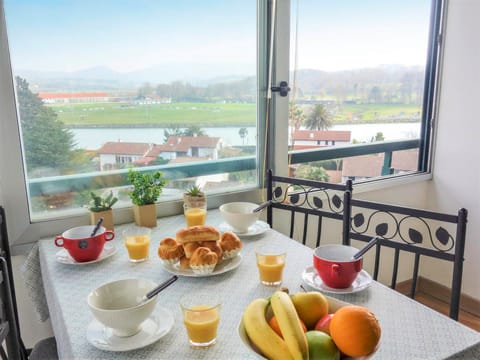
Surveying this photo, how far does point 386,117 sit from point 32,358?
7.38 feet

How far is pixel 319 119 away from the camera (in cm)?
227

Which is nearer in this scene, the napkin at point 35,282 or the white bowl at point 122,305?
the white bowl at point 122,305

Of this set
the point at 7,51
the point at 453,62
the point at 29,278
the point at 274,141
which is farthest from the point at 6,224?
the point at 453,62

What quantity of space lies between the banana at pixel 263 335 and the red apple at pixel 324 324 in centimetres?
9

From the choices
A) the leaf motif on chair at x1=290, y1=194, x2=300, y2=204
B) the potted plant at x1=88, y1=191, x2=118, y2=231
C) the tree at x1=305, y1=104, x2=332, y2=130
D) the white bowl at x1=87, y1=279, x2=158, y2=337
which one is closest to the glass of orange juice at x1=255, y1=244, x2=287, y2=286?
the white bowl at x1=87, y1=279, x2=158, y2=337

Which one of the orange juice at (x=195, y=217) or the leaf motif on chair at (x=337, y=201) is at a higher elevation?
the leaf motif on chair at (x=337, y=201)

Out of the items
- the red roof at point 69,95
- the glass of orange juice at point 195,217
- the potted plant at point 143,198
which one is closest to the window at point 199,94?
the red roof at point 69,95

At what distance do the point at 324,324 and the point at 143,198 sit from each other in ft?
3.45

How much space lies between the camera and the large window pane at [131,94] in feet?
5.10

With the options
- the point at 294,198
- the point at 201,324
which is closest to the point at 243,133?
the point at 294,198

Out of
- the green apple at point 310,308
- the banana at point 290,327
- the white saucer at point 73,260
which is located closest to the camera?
the banana at point 290,327

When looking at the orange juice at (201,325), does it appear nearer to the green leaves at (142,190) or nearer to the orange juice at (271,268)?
the orange juice at (271,268)

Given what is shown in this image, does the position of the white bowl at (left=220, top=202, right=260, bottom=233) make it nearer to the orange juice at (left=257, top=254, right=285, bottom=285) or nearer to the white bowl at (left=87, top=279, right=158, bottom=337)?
the orange juice at (left=257, top=254, right=285, bottom=285)

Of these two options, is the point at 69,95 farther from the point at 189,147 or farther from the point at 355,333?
the point at 355,333
